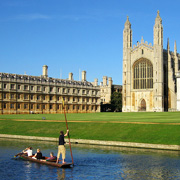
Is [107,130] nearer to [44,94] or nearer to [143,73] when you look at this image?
[44,94]

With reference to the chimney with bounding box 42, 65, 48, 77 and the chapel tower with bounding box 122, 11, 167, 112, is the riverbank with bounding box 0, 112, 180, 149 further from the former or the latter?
the chapel tower with bounding box 122, 11, 167, 112

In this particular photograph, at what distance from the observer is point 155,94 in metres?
96.4

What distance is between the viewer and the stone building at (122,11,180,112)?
3824 inches

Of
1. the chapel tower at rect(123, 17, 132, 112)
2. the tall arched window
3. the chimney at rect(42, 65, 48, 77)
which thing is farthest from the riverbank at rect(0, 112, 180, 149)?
the tall arched window

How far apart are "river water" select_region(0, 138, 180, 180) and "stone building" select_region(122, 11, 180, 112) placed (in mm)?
67907

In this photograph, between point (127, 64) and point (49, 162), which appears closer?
point (49, 162)

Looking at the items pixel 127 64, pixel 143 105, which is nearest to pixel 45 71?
pixel 127 64

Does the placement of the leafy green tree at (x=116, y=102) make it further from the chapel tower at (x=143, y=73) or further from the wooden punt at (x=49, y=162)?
the wooden punt at (x=49, y=162)

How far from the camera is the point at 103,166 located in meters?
22.8

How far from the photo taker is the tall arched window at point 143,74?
100188 mm

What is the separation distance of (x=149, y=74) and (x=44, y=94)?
29.2 metres

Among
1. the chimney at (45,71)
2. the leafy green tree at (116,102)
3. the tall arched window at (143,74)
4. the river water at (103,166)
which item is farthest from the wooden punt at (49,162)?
the leafy green tree at (116,102)

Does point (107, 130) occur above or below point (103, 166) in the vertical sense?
above

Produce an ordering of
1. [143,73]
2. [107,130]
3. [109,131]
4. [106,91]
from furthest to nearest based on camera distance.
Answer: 1. [106,91]
2. [143,73]
3. [107,130]
4. [109,131]
